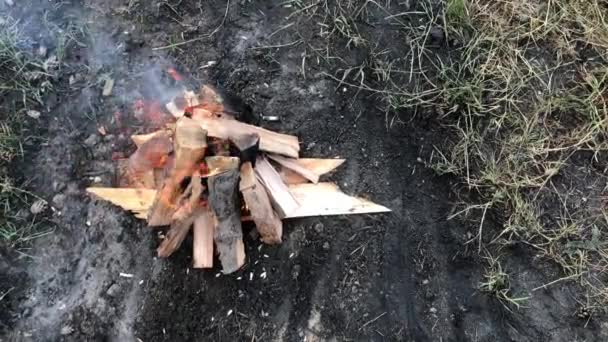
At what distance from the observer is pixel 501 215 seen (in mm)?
3123

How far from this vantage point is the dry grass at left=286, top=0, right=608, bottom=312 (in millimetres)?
3078

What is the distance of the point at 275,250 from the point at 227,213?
1.09 feet

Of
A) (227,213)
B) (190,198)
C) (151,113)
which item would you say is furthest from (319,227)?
(151,113)

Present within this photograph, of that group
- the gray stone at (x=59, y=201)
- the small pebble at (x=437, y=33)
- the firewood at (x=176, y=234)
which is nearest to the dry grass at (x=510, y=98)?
the small pebble at (x=437, y=33)

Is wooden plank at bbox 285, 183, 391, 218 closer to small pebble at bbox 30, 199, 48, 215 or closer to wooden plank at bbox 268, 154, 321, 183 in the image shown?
wooden plank at bbox 268, 154, 321, 183

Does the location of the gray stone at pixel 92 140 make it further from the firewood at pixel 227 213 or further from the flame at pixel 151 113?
the firewood at pixel 227 213

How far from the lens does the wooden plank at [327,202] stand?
10.1 ft

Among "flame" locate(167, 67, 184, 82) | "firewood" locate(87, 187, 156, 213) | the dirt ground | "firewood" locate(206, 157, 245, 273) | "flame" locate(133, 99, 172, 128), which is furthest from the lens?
"flame" locate(167, 67, 184, 82)

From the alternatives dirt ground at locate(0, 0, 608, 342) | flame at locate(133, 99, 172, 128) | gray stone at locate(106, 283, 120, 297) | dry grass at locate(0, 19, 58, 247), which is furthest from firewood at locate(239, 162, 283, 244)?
dry grass at locate(0, 19, 58, 247)

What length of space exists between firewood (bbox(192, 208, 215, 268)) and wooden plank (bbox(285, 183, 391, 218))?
44cm

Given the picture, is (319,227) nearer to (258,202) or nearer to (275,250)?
(275,250)

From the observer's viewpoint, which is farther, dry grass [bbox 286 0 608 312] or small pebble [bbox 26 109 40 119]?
small pebble [bbox 26 109 40 119]

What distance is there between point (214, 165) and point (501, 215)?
1477 mm

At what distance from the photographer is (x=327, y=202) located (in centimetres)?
309
